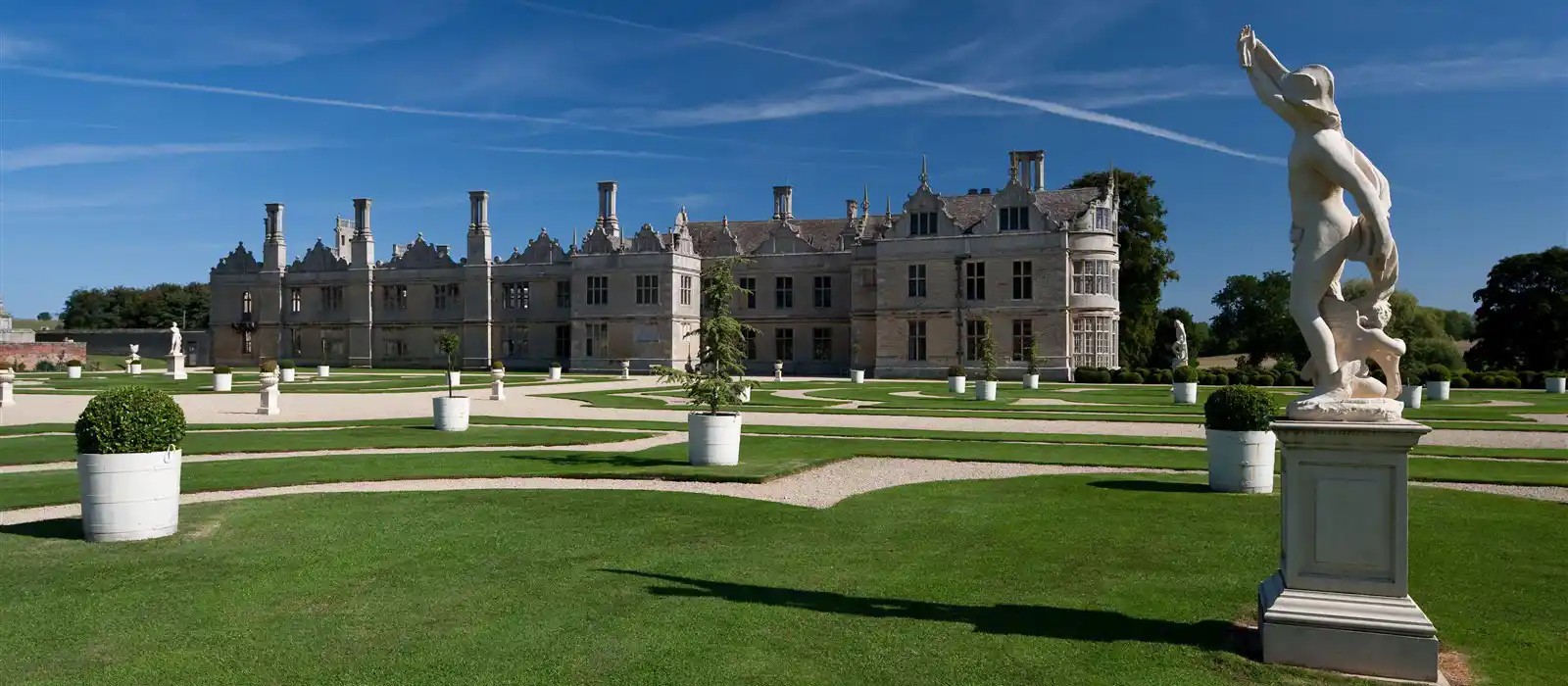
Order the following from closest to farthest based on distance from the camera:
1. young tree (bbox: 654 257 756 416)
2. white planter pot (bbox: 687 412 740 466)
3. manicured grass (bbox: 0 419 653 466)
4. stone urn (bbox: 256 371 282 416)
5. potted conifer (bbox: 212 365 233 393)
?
1. white planter pot (bbox: 687 412 740 466)
2. young tree (bbox: 654 257 756 416)
3. manicured grass (bbox: 0 419 653 466)
4. stone urn (bbox: 256 371 282 416)
5. potted conifer (bbox: 212 365 233 393)

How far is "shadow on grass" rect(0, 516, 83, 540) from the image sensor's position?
369 inches

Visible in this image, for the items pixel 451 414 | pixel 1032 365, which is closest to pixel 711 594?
pixel 451 414

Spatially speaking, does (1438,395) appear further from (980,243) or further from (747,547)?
(747,547)

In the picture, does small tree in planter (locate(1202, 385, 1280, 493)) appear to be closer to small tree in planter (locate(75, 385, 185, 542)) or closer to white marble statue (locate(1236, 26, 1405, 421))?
white marble statue (locate(1236, 26, 1405, 421))

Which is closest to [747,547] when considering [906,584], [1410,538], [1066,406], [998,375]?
[906,584]

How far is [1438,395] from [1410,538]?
3028 centimetres

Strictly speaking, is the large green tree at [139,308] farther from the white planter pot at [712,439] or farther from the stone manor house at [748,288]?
the white planter pot at [712,439]

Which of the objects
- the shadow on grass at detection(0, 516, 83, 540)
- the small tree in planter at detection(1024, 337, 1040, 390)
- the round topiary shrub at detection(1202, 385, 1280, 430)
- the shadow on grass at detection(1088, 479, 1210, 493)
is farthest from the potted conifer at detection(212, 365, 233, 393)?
the round topiary shrub at detection(1202, 385, 1280, 430)

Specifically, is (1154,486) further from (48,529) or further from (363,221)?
(363,221)

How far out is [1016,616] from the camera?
22.2 ft

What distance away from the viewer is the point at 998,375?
49906mm

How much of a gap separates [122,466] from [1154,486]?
37.7 feet

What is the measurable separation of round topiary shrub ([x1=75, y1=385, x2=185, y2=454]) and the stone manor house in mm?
41958

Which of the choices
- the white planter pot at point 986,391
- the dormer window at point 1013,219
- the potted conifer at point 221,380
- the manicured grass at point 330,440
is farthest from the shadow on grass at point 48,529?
the dormer window at point 1013,219
